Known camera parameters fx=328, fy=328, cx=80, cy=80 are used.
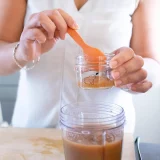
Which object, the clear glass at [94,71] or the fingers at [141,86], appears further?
the fingers at [141,86]

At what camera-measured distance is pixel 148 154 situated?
80 cm

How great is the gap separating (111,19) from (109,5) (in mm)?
36

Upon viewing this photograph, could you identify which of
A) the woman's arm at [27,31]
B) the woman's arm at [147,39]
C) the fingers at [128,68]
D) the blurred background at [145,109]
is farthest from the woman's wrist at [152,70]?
the blurred background at [145,109]

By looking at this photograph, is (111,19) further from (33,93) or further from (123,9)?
(33,93)

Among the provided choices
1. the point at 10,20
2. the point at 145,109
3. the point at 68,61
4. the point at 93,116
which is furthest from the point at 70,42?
the point at 145,109

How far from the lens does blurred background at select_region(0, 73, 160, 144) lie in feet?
4.43

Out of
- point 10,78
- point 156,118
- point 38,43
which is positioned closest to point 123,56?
point 38,43

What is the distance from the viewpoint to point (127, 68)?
0.65 meters

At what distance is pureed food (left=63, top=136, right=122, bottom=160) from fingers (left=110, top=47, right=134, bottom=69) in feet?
0.49


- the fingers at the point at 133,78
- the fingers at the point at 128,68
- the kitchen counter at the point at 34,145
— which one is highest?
the fingers at the point at 128,68

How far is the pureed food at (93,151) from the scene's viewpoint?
1.76 ft

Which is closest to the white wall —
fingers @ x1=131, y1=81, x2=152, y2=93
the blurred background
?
the blurred background

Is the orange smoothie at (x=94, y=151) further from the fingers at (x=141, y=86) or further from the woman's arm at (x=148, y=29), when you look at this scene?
the woman's arm at (x=148, y=29)

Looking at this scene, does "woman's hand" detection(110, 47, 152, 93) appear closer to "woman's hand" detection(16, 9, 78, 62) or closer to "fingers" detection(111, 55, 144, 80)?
"fingers" detection(111, 55, 144, 80)
